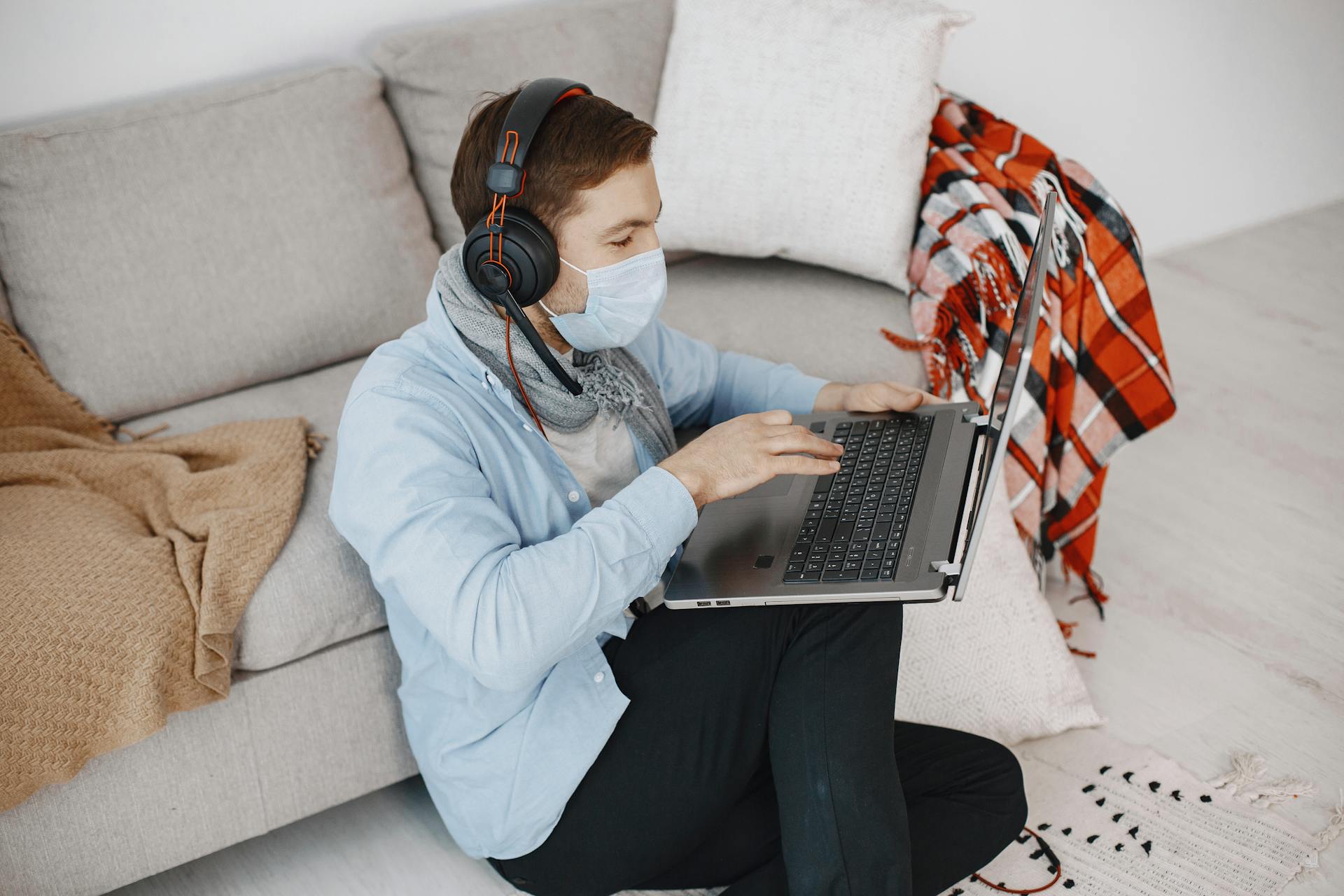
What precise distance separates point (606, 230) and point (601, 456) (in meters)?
0.28

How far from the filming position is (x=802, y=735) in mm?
1134

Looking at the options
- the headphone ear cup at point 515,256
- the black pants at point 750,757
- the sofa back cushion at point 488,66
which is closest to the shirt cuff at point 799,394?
the black pants at point 750,757

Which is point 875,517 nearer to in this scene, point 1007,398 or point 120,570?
point 1007,398

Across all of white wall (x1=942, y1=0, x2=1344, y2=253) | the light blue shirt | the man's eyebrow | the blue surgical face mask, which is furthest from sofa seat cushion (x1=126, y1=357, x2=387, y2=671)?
white wall (x1=942, y1=0, x2=1344, y2=253)

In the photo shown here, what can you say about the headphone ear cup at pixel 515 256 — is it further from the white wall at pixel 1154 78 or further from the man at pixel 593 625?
the white wall at pixel 1154 78

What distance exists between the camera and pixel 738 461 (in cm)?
113

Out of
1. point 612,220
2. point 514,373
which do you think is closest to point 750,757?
point 514,373

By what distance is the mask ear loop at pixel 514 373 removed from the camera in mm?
1160

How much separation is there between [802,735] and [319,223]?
1185mm

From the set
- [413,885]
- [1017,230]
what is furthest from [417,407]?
[1017,230]

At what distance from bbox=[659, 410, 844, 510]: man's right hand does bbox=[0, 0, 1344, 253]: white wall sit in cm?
138

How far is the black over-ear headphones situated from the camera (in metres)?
1.08

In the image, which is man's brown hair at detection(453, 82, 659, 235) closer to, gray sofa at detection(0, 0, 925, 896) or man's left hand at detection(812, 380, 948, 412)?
man's left hand at detection(812, 380, 948, 412)

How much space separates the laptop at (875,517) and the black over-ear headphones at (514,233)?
34cm
